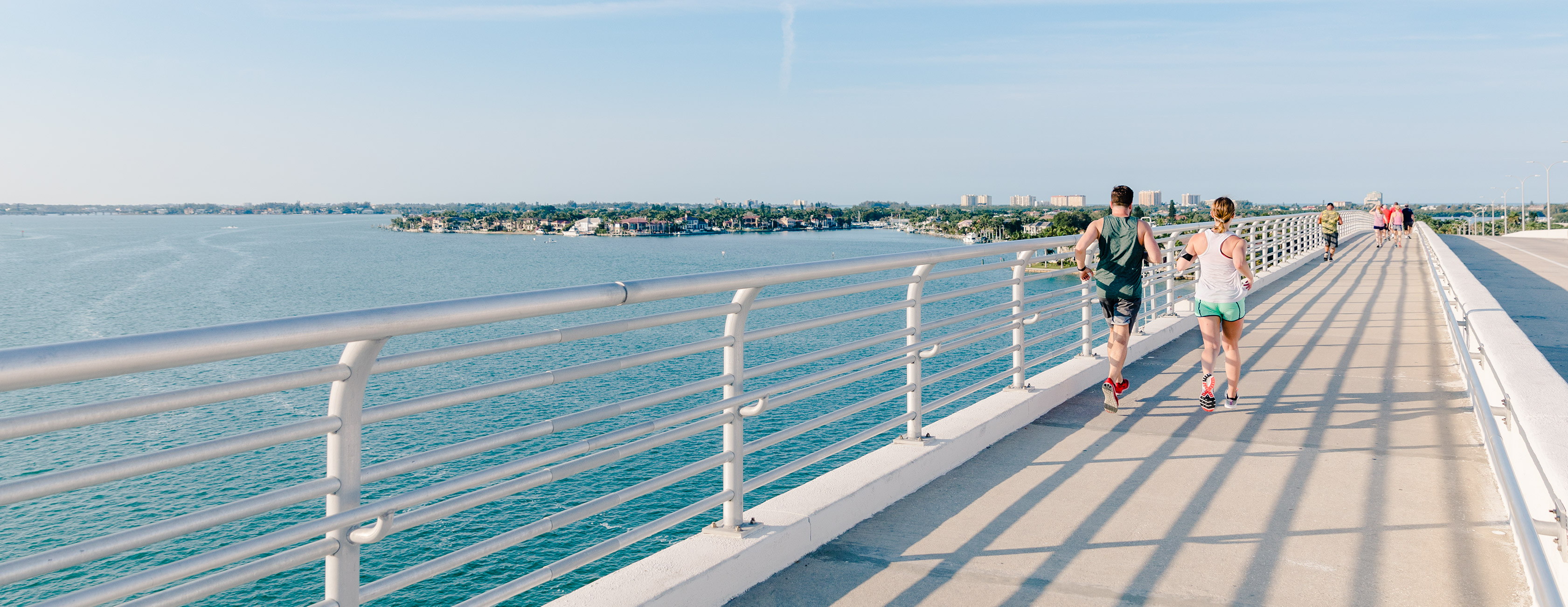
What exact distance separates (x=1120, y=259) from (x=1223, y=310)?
78 centimetres

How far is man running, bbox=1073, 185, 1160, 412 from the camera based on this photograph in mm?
6484

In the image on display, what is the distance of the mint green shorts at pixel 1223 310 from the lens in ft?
21.3

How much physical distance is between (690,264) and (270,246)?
89.3 m

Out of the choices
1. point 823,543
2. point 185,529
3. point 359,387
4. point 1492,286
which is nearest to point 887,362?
point 823,543

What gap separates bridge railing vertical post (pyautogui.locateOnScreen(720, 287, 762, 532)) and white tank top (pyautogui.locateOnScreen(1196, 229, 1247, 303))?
4139 millimetres

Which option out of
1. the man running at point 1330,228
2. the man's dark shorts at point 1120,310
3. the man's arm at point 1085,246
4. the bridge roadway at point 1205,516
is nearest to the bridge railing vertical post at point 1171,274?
the bridge roadway at point 1205,516

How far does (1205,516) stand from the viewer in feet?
14.1

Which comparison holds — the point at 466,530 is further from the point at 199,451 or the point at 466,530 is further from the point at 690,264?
the point at 690,264

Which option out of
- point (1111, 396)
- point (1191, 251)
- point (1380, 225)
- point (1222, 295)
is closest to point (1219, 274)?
point (1222, 295)

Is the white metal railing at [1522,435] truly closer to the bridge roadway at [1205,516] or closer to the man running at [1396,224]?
the bridge roadway at [1205,516]

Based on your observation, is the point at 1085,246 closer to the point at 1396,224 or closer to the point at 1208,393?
the point at 1208,393

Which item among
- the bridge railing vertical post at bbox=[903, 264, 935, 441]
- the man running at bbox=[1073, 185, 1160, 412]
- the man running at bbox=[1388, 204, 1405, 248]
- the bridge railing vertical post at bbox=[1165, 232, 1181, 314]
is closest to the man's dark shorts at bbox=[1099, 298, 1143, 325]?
the man running at bbox=[1073, 185, 1160, 412]

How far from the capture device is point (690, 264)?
126000 millimetres

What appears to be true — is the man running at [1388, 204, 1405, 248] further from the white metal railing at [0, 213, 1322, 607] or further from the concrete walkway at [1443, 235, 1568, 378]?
the white metal railing at [0, 213, 1322, 607]
